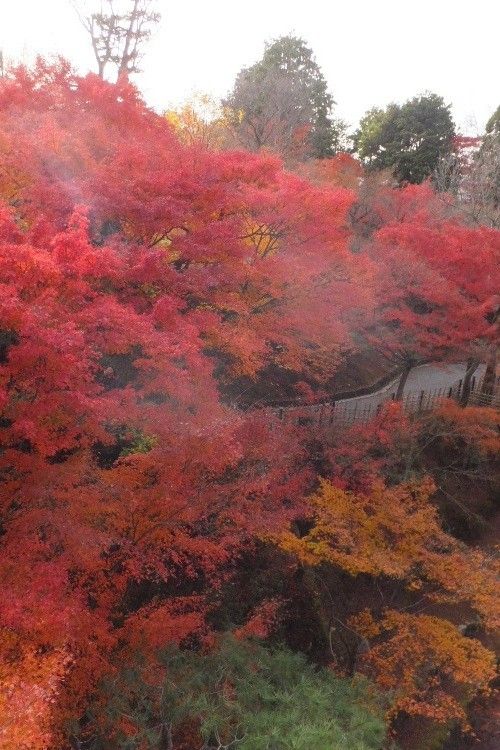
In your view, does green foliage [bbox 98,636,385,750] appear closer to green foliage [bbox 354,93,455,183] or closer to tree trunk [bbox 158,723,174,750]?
tree trunk [bbox 158,723,174,750]

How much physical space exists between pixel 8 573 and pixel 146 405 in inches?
183

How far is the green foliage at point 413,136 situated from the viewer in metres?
36.5

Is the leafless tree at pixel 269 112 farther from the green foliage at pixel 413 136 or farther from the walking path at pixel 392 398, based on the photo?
the walking path at pixel 392 398

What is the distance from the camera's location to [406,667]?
1362 centimetres

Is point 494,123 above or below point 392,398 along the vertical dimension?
above

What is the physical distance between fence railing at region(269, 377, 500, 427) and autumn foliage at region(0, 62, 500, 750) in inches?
66.2

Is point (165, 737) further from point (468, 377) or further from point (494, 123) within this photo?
point (494, 123)

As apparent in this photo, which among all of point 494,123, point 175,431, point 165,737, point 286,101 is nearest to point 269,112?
point 286,101

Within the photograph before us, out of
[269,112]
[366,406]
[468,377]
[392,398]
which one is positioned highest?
[269,112]

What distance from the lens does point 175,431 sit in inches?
504

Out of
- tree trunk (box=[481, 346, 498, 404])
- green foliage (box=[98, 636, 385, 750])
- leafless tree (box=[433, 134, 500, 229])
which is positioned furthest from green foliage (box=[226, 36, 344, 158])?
green foliage (box=[98, 636, 385, 750])

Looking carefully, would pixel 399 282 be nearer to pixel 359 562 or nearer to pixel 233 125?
pixel 359 562

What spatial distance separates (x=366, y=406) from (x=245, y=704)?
1547cm

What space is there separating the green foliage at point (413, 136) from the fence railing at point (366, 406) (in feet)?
48.4
